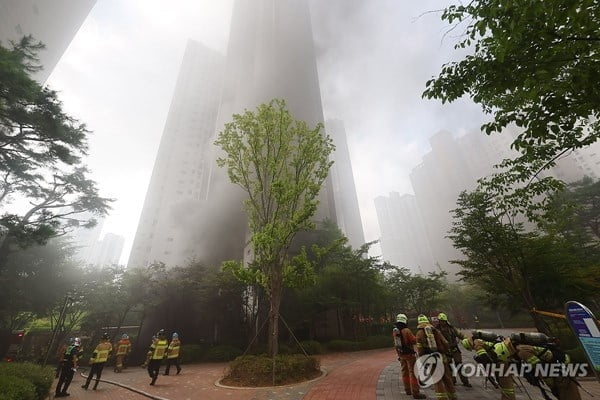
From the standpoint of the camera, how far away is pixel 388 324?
24453mm

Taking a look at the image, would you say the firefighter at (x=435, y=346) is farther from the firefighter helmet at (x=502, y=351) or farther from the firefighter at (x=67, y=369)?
the firefighter at (x=67, y=369)

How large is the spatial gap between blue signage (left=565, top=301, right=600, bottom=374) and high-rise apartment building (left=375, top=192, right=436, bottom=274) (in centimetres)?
11068

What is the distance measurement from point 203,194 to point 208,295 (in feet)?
125

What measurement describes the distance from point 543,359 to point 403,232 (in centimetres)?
12247

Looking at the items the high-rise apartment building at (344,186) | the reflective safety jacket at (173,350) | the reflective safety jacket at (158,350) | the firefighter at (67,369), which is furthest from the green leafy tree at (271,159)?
the high-rise apartment building at (344,186)

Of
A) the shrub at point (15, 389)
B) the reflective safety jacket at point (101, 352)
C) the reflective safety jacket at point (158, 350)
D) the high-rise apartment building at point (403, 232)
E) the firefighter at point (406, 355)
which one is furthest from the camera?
the high-rise apartment building at point (403, 232)

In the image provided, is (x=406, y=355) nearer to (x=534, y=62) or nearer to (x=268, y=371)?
(x=268, y=371)

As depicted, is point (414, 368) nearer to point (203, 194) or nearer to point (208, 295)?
point (208, 295)

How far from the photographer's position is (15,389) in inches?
199

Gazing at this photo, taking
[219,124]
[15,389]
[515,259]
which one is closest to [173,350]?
[15,389]

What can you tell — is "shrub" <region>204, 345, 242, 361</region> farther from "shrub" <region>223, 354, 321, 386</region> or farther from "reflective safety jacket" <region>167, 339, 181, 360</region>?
"shrub" <region>223, 354, 321, 386</region>

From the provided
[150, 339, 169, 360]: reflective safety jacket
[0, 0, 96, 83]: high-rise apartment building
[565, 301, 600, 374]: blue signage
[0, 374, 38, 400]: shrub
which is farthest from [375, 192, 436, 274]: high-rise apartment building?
[0, 0, 96, 83]: high-rise apartment building

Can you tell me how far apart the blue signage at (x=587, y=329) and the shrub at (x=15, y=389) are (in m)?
9.48

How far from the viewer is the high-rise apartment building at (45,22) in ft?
68.1
